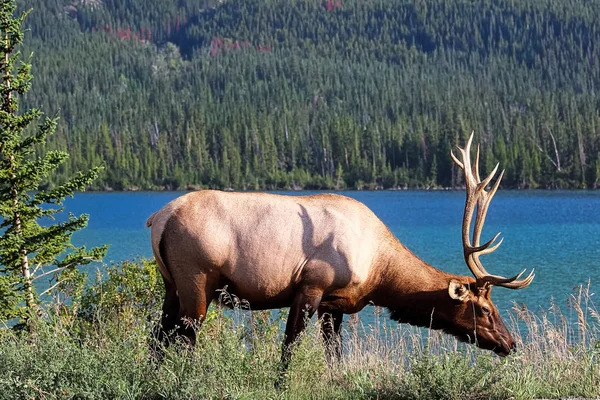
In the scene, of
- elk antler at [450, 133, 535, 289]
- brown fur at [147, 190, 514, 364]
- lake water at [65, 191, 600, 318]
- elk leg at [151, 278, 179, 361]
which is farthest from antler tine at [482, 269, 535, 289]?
lake water at [65, 191, 600, 318]

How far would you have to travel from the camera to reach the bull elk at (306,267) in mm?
8391

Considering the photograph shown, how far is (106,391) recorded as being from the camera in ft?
23.5

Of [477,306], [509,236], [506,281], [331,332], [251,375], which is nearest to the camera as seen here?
[251,375]

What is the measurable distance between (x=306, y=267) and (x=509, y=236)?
153 ft

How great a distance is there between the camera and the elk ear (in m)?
8.78

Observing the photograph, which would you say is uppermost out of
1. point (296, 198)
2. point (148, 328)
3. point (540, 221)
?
point (296, 198)

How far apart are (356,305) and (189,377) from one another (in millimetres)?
2287

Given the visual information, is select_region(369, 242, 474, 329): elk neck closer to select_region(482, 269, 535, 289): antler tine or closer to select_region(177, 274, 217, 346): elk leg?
select_region(482, 269, 535, 289): antler tine

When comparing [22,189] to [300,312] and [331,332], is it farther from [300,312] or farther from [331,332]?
[300,312]

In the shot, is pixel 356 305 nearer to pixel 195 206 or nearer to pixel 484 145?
pixel 195 206

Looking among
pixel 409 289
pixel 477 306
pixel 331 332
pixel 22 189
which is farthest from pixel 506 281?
pixel 22 189

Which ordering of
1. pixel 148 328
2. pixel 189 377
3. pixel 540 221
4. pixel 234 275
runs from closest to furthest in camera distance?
pixel 189 377 → pixel 234 275 → pixel 148 328 → pixel 540 221

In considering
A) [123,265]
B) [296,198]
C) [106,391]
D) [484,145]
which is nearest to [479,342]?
[296,198]

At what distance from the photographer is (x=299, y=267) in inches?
336
